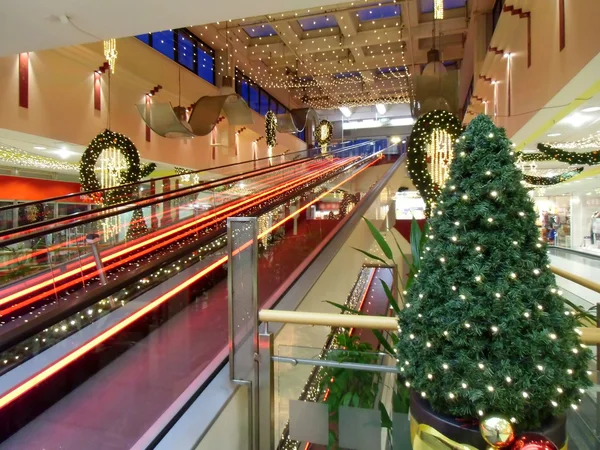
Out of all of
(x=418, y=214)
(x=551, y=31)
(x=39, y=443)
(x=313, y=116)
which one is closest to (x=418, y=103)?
(x=551, y=31)

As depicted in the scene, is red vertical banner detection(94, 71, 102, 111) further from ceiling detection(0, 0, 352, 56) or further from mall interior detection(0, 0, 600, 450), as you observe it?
ceiling detection(0, 0, 352, 56)

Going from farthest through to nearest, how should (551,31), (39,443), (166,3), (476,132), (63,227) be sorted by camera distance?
(551,31)
(166,3)
(63,227)
(39,443)
(476,132)

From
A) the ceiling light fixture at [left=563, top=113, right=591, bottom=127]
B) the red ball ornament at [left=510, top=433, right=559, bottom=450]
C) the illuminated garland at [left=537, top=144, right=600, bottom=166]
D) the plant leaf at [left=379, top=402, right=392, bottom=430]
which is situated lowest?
the plant leaf at [left=379, top=402, right=392, bottom=430]

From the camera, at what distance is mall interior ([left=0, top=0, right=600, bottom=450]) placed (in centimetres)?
148

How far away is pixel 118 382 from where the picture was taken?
2.76 meters

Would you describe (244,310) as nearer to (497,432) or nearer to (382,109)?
(497,432)

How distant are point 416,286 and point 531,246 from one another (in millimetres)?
424

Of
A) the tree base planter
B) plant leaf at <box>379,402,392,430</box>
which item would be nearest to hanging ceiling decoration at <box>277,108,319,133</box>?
plant leaf at <box>379,402,392,430</box>

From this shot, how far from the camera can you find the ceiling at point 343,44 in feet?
39.5

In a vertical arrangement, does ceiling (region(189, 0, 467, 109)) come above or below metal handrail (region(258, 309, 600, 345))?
above

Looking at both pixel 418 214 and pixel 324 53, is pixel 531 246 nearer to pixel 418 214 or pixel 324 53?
pixel 418 214

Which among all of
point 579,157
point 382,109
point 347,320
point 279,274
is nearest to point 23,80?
point 279,274

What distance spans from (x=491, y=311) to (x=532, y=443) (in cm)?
41

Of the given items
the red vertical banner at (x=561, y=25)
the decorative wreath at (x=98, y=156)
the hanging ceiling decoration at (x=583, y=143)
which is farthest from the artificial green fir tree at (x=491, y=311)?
the hanging ceiling decoration at (x=583, y=143)
